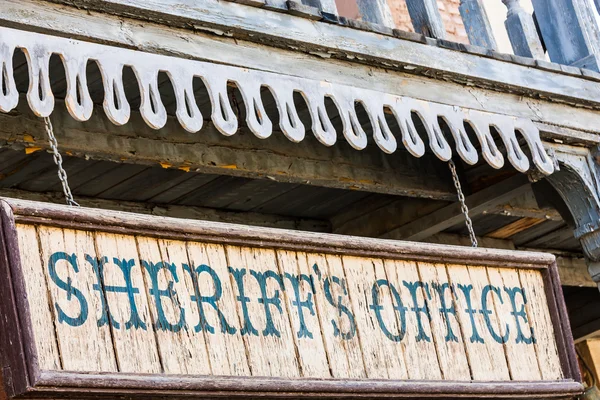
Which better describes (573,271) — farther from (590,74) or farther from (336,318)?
(336,318)

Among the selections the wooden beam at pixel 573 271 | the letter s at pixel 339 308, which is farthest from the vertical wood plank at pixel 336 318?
the wooden beam at pixel 573 271

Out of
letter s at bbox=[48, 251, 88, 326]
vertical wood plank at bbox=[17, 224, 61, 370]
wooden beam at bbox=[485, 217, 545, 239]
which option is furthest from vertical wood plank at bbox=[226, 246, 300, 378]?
wooden beam at bbox=[485, 217, 545, 239]

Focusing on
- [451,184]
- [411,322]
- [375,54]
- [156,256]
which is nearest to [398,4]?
[451,184]

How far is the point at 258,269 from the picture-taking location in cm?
364

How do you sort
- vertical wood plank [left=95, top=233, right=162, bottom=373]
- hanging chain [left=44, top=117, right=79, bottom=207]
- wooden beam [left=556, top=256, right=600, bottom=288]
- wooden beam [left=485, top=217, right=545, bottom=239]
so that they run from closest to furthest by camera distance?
vertical wood plank [left=95, top=233, right=162, bottom=373], hanging chain [left=44, top=117, right=79, bottom=207], wooden beam [left=485, top=217, right=545, bottom=239], wooden beam [left=556, top=256, right=600, bottom=288]

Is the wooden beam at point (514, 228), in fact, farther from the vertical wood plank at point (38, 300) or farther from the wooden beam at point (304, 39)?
the vertical wood plank at point (38, 300)

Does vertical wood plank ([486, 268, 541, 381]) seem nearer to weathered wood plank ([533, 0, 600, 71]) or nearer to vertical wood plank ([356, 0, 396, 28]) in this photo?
vertical wood plank ([356, 0, 396, 28])

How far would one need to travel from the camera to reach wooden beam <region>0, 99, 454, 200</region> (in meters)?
4.36

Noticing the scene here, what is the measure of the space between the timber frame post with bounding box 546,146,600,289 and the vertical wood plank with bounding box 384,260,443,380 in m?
1.25

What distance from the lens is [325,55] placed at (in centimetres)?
435

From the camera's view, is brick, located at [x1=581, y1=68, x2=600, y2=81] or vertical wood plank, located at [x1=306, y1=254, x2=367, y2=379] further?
brick, located at [x1=581, y1=68, x2=600, y2=81]

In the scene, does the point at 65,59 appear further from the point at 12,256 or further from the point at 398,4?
the point at 398,4

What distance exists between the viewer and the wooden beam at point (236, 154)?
4361mm

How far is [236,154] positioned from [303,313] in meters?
1.25
